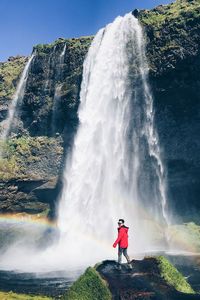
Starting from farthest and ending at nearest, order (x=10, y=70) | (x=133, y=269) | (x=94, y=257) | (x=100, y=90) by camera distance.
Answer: (x=10, y=70)
(x=100, y=90)
(x=94, y=257)
(x=133, y=269)

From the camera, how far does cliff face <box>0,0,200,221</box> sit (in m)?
50.3

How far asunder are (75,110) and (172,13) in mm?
16868

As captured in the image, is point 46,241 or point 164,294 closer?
point 164,294

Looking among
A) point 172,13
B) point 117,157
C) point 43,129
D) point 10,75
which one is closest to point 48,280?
point 117,157

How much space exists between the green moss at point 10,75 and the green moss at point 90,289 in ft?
169

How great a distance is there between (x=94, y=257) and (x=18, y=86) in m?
33.6

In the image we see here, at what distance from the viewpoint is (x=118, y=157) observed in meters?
52.8

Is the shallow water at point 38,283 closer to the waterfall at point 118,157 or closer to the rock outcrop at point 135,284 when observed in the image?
the rock outcrop at point 135,284

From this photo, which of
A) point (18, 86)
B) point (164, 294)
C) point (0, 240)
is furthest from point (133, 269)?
point (18, 86)

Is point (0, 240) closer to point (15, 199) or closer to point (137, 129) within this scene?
point (15, 199)

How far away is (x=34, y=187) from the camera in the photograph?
56.9 m

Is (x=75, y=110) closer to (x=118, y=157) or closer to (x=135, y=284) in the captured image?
(x=118, y=157)

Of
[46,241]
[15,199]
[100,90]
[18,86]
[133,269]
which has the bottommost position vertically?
[133,269]

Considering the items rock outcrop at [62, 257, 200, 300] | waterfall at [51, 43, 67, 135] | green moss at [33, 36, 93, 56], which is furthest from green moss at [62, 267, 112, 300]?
green moss at [33, 36, 93, 56]
